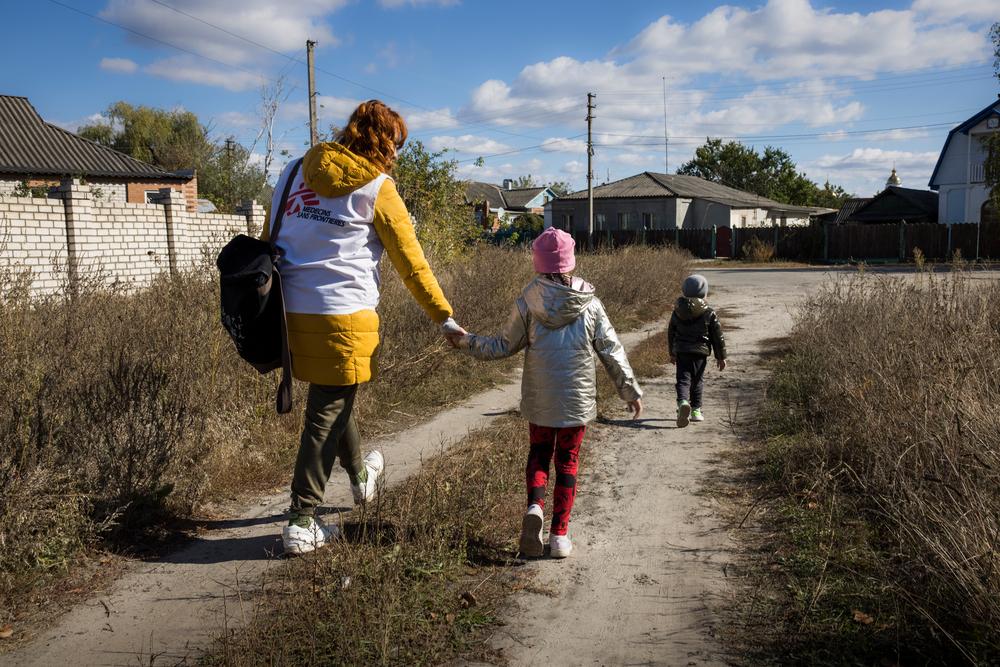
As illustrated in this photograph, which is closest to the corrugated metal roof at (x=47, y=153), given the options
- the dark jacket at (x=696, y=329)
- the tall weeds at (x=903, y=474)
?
the dark jacket at (x=696, y=329)

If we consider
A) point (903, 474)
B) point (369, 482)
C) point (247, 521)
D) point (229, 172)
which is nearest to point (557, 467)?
point (369, 482)

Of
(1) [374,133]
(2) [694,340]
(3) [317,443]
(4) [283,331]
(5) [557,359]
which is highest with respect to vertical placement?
(1) [374,133]

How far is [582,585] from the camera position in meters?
3.42

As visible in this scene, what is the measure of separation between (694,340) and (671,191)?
45806 mm

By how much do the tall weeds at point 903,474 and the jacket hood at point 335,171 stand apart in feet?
8.48

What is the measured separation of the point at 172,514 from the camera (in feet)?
13.6

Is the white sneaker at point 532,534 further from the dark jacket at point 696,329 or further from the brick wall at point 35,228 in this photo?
the brick wall at point 35,228

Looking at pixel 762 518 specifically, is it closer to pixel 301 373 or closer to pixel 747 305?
pixel 301 373

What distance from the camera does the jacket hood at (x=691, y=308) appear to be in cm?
675

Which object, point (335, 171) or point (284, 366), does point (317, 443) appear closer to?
point (284, 366)

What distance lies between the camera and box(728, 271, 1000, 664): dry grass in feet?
8.90

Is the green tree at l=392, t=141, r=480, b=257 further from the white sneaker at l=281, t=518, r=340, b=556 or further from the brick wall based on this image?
the white sneaker at l=281, t=518, r=340, b=556

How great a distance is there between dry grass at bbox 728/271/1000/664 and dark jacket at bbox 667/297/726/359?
774mm

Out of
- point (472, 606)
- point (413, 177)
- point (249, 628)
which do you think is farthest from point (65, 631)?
point (413, 177)
